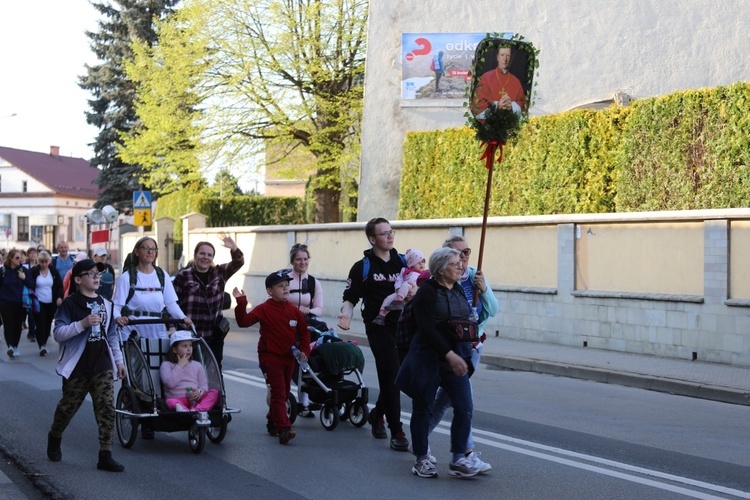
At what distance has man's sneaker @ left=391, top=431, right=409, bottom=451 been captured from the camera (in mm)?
8672

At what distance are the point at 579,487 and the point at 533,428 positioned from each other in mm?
2622

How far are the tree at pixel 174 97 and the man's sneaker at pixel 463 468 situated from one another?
2620 cm

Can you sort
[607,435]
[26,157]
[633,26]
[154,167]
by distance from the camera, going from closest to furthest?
1. [607,435]
2. [633,26]
3. [154,167]
4. [26,157]

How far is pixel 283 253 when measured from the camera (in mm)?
29016

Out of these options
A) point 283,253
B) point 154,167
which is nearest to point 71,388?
point 283,253

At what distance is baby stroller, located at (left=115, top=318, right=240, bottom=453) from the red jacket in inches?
18.4

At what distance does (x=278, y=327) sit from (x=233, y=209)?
118 feet

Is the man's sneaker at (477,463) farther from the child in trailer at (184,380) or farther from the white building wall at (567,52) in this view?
the white building wall at (567,52)

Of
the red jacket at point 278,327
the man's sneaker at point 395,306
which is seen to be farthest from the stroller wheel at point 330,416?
the man's sneaker at point 395,306

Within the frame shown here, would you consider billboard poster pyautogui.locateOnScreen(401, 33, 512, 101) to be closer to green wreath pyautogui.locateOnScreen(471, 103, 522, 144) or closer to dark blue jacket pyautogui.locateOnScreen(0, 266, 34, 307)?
dark blue jacket pyautogui.locateOnScreen(0, 266, 34, 307)

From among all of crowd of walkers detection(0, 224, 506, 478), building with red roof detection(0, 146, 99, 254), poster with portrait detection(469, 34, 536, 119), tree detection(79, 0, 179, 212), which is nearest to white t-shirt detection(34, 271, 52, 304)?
crowd of walkers detection(0, 224, 506, 478)

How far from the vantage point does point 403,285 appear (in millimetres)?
9000

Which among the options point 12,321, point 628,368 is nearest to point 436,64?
point 12,321

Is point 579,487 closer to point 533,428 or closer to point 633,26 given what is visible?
point 533,428
